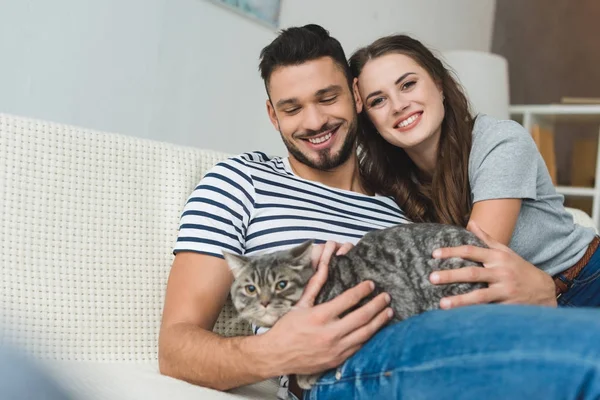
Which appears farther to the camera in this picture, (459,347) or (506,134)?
(506,134)

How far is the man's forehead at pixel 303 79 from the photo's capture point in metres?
1.56

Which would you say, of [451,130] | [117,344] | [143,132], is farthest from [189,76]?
[117,344]

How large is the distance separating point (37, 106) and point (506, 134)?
4.48 feet

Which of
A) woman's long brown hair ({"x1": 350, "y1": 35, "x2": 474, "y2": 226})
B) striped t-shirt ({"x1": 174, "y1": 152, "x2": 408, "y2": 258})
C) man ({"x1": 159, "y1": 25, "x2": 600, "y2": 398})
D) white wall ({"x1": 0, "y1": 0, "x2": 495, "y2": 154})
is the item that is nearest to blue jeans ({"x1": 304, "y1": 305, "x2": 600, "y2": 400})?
man ({"x1": 159, "y1": 25, "x2": 600, "y2": 398})

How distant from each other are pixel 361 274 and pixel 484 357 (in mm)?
366

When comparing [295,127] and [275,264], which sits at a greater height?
[295,127]

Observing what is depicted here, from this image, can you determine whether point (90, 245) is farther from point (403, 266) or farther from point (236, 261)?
point (403, 266)

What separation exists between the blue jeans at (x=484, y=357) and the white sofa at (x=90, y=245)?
1.09 ft

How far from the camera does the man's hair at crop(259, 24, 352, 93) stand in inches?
62.3

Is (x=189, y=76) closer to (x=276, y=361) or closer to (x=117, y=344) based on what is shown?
(x=117, y=344)

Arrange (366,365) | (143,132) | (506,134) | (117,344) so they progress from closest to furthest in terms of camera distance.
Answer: (366,365)
(117,344)
(506,134)
(143,132)

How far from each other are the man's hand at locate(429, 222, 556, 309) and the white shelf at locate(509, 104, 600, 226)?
2536 millimetres

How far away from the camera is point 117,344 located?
1329mm

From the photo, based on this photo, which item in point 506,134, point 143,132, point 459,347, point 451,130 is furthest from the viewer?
point 143,132
